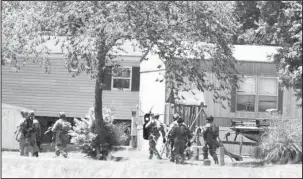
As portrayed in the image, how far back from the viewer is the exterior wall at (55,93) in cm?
2767

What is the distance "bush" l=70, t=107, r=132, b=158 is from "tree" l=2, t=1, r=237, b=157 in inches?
8.9

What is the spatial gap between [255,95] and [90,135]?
5.13 metres

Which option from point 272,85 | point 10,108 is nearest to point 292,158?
point 272,85

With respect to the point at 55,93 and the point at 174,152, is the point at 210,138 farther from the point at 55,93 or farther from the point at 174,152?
the point at 55,93

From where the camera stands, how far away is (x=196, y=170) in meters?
12.1

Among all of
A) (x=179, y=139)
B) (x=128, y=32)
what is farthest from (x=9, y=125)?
(x=128, y=32)

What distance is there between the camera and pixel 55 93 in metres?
28.0

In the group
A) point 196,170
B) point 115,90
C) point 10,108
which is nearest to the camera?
point 196,170

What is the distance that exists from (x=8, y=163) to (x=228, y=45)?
747cm

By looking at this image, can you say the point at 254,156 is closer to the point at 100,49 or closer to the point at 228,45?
the point at 228,45

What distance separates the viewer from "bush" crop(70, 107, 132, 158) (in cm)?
1861

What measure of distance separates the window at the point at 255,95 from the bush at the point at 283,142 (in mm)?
5232

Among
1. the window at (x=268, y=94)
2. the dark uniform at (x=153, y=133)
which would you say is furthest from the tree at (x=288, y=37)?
the dark uniform at (x=153, y=133)

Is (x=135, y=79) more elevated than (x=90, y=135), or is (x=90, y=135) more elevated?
(x=135, y=79)
